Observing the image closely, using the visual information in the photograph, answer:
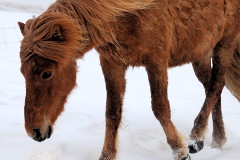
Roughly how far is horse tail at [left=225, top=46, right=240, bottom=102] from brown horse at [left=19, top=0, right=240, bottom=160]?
0.87ft

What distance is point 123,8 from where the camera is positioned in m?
3.64

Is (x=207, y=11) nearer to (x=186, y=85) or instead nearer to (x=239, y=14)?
(x=239, y=14)

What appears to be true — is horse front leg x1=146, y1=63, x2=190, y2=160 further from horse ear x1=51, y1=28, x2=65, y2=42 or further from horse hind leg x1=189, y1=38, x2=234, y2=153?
horse ear x1=51, y1=28, x2=65, y2=42

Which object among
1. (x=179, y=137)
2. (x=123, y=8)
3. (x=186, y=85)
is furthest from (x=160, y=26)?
(x=186, y=85)

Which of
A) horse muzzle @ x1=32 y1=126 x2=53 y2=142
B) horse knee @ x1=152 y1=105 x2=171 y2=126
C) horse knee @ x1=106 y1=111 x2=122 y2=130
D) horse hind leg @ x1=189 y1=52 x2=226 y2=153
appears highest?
horse muzzle @ x1=32 y1=126 x2=53 y2=142

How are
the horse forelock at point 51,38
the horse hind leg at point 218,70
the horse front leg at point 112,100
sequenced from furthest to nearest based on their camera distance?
the horse hind leg at point 218,70, the horse front leg at point 112,100, the horse forelock at point 51,38

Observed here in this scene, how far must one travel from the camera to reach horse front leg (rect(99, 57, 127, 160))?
4.09 metres

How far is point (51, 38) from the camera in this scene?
126 inches

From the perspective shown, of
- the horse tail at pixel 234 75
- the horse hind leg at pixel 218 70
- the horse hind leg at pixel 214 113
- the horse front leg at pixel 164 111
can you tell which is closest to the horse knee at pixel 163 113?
the horse front leg at pixel 164 111

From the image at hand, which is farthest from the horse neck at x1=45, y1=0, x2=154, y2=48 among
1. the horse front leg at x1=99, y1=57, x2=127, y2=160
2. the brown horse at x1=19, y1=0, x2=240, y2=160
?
the horse front leg at x1=99, y1=57, x2=127, y2=160

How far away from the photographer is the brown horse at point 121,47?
3.23 metres

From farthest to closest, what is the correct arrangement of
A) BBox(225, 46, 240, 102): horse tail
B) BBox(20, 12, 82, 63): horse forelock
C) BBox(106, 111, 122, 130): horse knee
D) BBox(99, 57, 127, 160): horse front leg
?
BBox(225, 46, 240, 102): horse tail → BBox(106, 111, 122, 130): horse knee → BBox(99, 57, 127, 160): horse front leg → BBox(20, 12, 82, 63): horse forelock

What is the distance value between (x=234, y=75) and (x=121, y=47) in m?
2.30

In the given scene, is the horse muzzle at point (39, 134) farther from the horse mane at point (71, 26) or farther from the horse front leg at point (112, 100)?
the horse front leg at point (112, 100)
